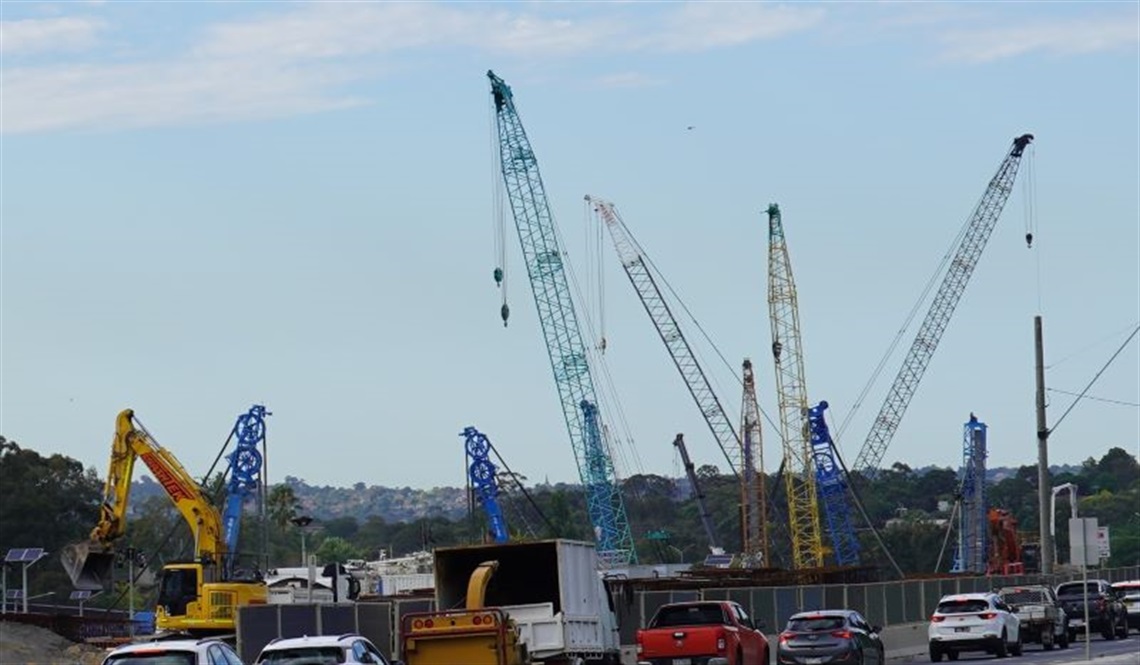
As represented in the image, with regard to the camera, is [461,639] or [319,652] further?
[461,639]

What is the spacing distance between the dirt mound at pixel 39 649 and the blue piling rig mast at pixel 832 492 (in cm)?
9054

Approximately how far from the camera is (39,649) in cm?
6938

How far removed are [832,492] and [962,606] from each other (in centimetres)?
10885

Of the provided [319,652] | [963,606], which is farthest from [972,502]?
[319,652]

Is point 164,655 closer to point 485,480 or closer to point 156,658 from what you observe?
point 156,658

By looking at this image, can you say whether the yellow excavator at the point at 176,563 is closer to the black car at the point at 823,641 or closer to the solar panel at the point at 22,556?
the solar panel at the point at 22,556

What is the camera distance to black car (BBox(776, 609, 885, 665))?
44219 millimetres

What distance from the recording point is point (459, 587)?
3975 cm

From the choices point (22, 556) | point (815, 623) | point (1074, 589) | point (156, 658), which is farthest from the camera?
point (22, 556)

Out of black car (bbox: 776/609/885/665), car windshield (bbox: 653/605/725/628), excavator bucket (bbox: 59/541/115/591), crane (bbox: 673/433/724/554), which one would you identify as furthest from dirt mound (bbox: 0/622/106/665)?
crane (bbox: 673/433/724/554)

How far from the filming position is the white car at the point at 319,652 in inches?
1180

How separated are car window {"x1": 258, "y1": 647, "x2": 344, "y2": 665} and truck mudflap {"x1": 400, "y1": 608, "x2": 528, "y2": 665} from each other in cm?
451

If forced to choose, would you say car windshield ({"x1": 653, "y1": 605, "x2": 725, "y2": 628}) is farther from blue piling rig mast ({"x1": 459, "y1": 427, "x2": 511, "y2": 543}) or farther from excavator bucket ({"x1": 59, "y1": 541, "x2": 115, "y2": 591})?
blue piling rig mast ({"x1": 459, "y1": 427, "x2": 511, "y2": 543})

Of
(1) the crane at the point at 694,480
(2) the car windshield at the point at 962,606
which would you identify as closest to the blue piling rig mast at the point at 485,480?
(1) the crane at the point at 694,480
